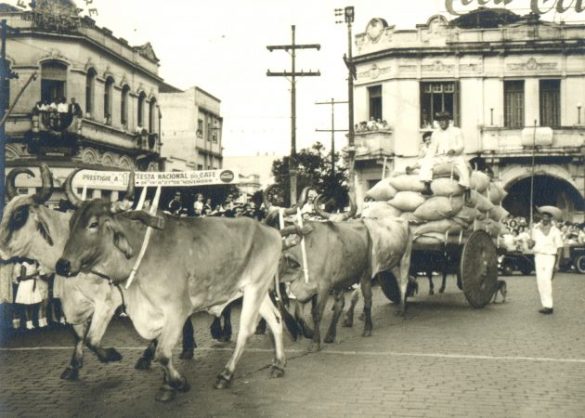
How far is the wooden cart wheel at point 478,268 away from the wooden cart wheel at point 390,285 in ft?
4.71

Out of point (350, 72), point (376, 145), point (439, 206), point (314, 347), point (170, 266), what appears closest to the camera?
point (170, 266)

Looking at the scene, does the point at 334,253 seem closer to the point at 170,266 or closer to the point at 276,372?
the point at 276,372

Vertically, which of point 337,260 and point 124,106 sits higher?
point 124,106

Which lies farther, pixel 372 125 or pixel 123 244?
pixel 372 125

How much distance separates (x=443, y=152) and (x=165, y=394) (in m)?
8.37

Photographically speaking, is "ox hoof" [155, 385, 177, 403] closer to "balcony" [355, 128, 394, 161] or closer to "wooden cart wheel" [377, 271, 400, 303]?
"wooden cart wheel" [377, 271, 400, 303]

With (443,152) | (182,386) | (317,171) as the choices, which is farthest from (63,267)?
(317,171)

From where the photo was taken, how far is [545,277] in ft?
42.9

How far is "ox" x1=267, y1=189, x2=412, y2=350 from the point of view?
9398 mm

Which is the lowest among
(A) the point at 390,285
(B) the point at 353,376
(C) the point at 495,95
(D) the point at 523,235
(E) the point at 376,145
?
(B) the point at 353,376

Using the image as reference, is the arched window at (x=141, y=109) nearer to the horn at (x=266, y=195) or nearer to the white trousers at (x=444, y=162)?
the white trousers at (x=444, y=162)

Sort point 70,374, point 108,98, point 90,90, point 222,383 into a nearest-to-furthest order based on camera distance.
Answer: point 222,383 < point 70,374 < point 90,90 < point 108,98

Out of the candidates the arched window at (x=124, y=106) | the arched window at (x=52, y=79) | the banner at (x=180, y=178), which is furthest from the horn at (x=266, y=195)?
Result: the arched window at (x=124, y=106)

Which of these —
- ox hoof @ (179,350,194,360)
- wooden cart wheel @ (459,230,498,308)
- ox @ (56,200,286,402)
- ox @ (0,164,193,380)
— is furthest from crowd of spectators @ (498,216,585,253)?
ox @ (0,164,193,380)
